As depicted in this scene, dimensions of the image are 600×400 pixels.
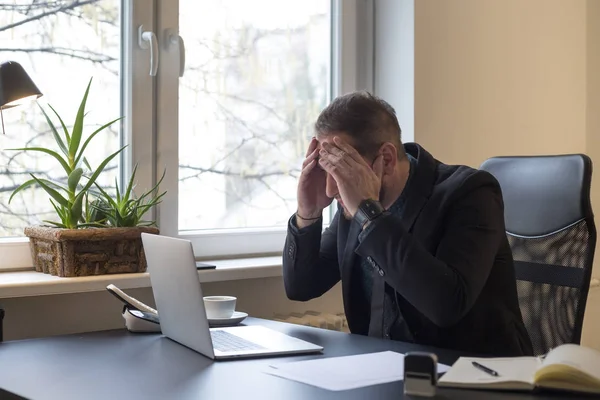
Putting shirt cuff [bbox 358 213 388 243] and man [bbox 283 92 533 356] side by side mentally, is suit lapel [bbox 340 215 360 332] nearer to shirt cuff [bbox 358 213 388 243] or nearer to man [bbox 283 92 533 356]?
man [bbox 283 92 533 356]

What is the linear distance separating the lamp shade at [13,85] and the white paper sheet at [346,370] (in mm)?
837

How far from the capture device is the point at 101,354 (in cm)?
146

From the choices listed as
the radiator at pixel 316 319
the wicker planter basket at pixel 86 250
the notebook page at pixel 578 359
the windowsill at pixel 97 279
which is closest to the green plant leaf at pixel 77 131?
the wicker planter basket at pixel 86 250

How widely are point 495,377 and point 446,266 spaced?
1.38ft

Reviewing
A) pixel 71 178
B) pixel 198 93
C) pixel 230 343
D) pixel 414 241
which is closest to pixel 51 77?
pixel 71 178

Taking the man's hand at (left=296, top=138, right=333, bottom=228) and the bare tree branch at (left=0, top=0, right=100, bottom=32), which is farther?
the bare tree branch at (left=0, top=0, right=100, bottom=32)

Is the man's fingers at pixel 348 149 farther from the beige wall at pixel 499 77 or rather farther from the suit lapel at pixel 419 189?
the beige wall at pixel 499 77

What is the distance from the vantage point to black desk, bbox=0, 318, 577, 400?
1146mm

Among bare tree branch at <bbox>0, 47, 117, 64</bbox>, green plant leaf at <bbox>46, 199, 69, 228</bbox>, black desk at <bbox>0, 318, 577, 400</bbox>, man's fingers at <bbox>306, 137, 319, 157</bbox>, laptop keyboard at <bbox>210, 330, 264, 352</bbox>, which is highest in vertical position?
bare tree branch at <bbox>0, 47, 117, 64</bbox>

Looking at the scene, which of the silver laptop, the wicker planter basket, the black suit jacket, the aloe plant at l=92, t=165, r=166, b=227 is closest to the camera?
the silver laptop

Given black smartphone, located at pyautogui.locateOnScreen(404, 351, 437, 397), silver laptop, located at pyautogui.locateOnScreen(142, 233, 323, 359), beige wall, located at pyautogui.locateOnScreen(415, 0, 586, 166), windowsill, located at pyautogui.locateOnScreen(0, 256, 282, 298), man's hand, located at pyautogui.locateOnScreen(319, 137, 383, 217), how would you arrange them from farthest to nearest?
beige wall, located at pyautogui.locateOnScreen(415, 0, 586, 166) < windowsill, located at pyautogui.locateOnScreen(0, 256, 282, 298) < man's hand, located at pyautogui.locateOnScreen(319, 137, 383, 217) < silver laptop, located at pyautogui.locateOnScreen(142, 233, 323, 359) < black smartphone, located at pyautogui.locateOnScreen(404, 351, 437, 397)

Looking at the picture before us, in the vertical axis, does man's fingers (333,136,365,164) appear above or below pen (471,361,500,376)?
above

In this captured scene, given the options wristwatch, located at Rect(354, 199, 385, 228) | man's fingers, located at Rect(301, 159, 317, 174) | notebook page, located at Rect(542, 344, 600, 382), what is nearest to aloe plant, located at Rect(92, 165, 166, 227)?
man's fingers, located at Rect(301, 159, 317, 174)

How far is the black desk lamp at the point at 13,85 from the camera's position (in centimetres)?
170
